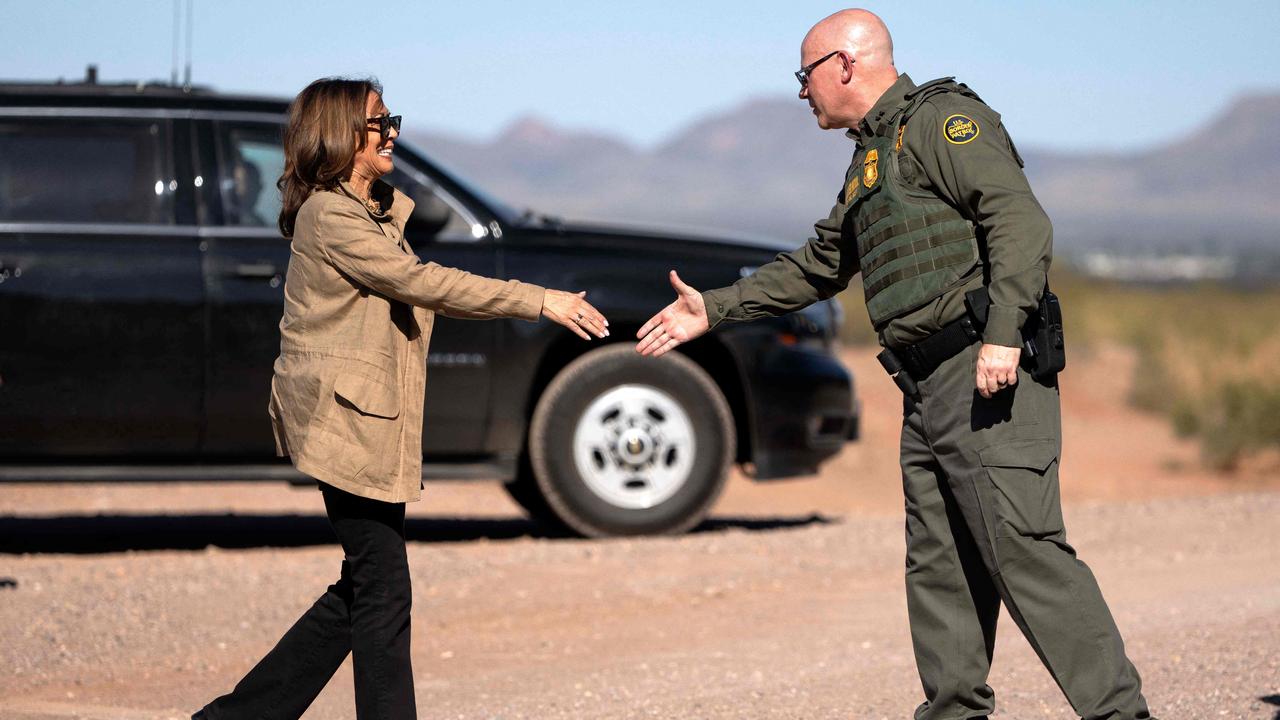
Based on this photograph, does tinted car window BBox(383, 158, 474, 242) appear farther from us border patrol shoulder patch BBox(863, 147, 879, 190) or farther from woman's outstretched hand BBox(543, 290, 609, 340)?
us border patrol shoulder patch BBox(863, 147, 879, 190)

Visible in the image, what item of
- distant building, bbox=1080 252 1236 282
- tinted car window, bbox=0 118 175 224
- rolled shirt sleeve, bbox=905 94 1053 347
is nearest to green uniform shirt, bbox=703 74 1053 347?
rolled shirt sleeve, bbox=905 94 1053 347

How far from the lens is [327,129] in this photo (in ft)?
13.4

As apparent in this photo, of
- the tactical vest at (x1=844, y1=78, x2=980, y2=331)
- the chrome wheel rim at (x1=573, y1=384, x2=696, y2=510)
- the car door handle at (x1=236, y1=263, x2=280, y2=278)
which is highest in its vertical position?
the tactical vest at (x1=844, y1=78, x2=980, y2=331)

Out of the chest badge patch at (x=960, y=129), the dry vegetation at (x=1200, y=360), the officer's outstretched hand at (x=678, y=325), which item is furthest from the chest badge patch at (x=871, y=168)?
the dry vegetation at (x=1200, y=360)

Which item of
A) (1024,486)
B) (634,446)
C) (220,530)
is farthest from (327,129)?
(220,530)

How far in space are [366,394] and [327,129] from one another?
646 millimetres

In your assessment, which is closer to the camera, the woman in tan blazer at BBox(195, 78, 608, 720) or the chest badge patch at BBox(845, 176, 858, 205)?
the woman in tan blazer at BBox(195, 78, 608, 720)

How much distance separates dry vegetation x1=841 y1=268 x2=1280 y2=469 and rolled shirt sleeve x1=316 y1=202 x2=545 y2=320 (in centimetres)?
1520

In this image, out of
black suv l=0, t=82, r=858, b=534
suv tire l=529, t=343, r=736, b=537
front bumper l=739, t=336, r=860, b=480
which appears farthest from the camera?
front bumper l=739, t=336, r=860, b=480

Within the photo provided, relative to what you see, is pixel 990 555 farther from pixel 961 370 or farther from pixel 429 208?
pixel 429 208

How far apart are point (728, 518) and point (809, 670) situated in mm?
4256

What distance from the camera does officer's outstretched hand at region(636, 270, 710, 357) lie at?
15.8ft

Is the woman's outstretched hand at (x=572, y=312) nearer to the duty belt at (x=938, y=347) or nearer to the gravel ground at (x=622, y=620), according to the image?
the duty belt at (x=938, y=347)

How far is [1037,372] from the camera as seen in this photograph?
159 inches
